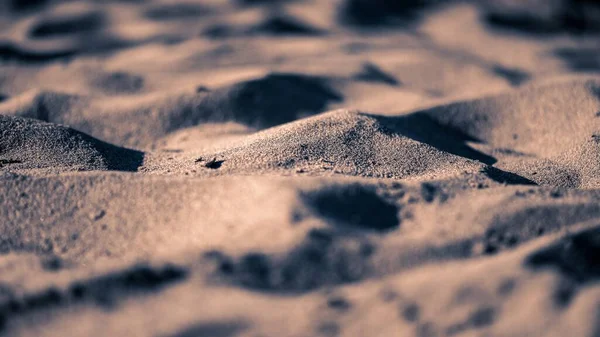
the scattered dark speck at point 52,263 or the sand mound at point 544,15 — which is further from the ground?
the sand mound at point 544,15

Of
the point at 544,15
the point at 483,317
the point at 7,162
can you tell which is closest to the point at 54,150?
the point at 7,162

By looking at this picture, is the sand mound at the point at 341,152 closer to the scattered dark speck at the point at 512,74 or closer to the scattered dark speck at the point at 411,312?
the scattered dark speck at the point at 411,312

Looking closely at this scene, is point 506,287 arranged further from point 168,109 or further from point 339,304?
point 168,109

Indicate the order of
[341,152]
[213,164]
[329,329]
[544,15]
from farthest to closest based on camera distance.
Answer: [544,15], [341,152], [213,164], [329,329]

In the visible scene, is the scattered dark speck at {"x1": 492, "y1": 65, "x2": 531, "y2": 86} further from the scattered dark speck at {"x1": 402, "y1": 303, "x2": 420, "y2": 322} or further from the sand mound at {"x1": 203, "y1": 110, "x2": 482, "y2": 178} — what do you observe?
the scattered dark speck at {"x1": 402, "y1": 303, "x2": 420, "y2": 322}

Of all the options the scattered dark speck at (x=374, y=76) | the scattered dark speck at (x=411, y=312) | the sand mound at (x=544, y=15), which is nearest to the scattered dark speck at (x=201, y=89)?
the scattered dark speck at (x=374, y=76)

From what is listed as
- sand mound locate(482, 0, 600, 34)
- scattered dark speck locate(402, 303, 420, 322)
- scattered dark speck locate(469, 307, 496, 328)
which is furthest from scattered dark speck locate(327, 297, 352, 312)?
sand mound locate(482, 0, 600, 34)
